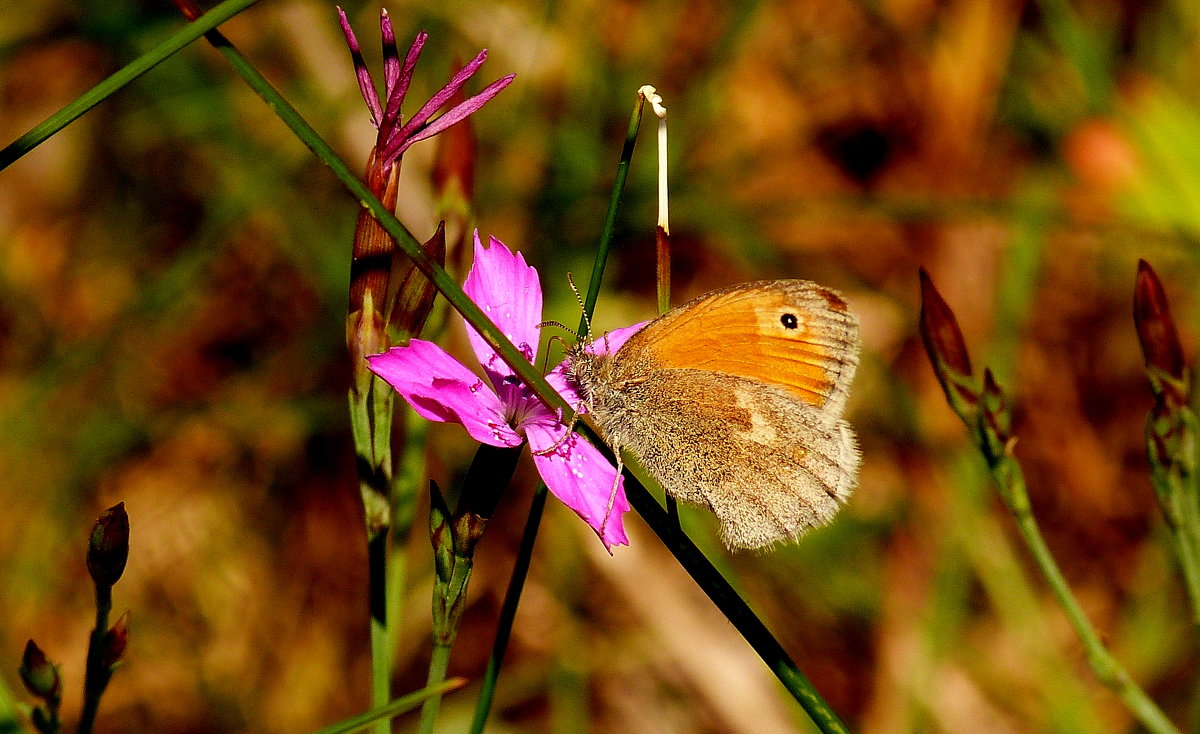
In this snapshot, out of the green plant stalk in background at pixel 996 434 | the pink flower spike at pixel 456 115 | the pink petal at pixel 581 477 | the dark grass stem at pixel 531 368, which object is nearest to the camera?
the dark grass stem at pixel 531 368

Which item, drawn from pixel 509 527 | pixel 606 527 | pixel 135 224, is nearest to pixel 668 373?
pixel 606 527

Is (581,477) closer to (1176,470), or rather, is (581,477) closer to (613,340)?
(613,340)

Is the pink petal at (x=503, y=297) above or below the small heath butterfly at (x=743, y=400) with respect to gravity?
above

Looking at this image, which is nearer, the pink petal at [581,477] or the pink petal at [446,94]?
the pink petal at [446,94]

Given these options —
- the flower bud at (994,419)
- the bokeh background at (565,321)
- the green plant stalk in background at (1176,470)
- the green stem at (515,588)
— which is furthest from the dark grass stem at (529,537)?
the bokeh background at (565,321)

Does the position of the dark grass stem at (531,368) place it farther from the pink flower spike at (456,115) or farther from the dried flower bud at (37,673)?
the dried flower bud at (37,673)

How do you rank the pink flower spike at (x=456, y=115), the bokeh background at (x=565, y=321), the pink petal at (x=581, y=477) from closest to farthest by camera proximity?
the pink flower spike at (x=456, y=115) → the pink petal at (x=581, y=477) → the bokeh background at (x=565, y=321)

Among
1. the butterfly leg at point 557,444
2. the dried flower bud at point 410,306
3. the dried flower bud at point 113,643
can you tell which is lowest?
the butterfly leg at point 557,444

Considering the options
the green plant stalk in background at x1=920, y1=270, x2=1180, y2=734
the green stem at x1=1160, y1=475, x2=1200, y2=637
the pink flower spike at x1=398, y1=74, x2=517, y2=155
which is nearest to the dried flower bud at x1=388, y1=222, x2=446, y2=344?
the pink flower spike at x1=398, y1=74, x2=517, y2=155
